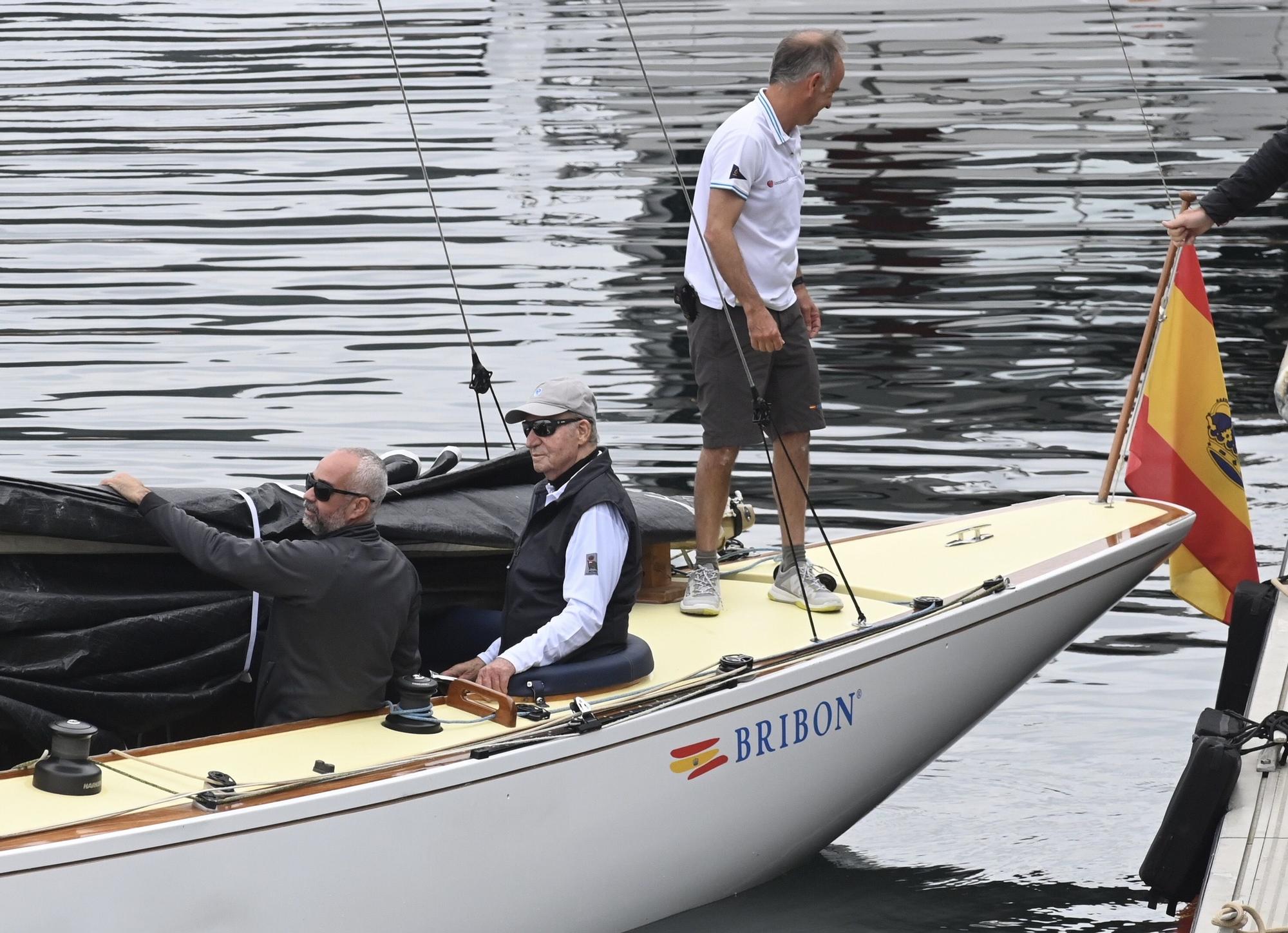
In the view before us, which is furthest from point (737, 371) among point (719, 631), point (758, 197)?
point (719, 631)

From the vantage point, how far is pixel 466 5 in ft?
94.4

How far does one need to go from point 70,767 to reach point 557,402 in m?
1.61

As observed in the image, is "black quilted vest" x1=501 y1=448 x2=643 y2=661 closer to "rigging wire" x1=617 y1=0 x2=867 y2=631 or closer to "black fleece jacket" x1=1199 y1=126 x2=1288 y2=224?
"rigging wire" x1=617 y1=0 x2=867 y2=631

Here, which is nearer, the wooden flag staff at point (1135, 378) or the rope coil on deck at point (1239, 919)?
the rope coil on deck at point (1239, 919)

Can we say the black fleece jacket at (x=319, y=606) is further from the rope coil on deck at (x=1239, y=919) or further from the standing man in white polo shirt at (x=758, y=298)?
the rope coil on deck at (x=1239, y=919)

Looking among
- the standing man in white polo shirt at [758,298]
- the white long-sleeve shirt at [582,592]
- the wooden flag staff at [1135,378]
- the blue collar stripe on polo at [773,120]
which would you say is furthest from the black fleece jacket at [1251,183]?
the white long-sleeve shirt at [582,592]

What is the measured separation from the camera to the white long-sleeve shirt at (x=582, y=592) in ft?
16.9

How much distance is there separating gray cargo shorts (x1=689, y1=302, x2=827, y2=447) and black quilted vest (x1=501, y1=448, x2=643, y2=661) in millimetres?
792

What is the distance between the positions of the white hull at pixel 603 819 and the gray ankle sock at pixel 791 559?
0.45 meters

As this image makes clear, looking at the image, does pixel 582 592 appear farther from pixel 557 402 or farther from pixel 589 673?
pixel 557 402

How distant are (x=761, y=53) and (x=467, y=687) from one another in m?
20.6

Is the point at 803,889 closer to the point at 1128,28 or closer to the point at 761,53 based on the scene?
the point at 761,53

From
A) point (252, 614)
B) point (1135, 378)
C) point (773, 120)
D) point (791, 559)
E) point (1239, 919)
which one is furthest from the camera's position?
point (1135, 378)

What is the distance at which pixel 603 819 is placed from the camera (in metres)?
4.98
